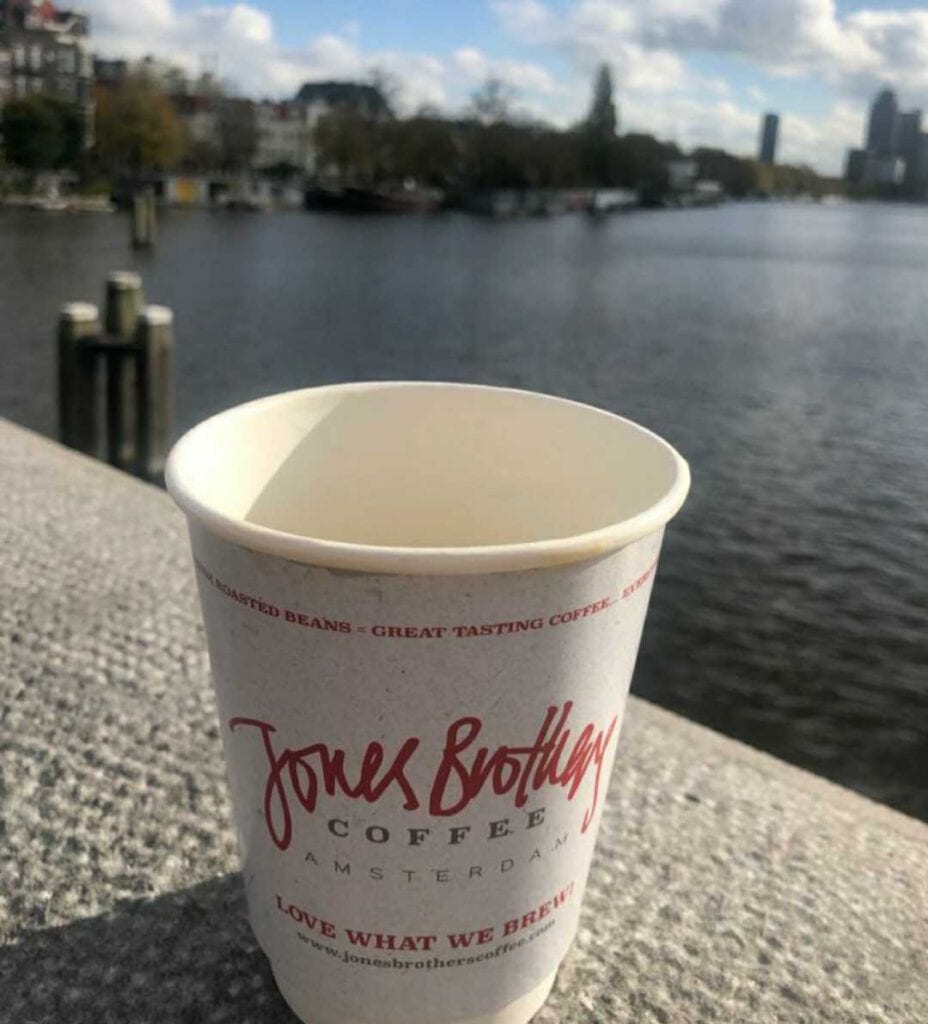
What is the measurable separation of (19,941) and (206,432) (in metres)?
1.12

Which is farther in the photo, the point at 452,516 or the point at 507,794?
the point at 452,516

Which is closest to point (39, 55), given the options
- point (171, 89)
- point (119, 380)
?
point (171, 89)

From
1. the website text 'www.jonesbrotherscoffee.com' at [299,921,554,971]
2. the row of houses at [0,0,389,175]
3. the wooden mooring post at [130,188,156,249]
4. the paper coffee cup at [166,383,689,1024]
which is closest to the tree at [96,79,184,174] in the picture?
the row of houses at [0,0,389,175]

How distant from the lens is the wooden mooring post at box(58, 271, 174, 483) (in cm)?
902

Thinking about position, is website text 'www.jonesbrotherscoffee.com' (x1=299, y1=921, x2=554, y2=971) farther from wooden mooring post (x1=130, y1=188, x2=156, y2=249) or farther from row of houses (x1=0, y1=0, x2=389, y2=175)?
row of houses (x1=0, y1=0, x2=389, y2=175)

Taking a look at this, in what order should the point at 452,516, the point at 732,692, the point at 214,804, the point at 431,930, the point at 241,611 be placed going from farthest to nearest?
the point at 732,692 → the point at 214,804 → the point at 452,516 → the point at 431,930 → the point at 241,611

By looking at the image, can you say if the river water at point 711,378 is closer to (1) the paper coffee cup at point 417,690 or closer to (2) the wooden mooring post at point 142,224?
(2) the wooden mooring post at point 142,224

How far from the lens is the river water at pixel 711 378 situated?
25.1 ft

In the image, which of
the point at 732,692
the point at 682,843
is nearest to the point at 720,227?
the point at 732,692

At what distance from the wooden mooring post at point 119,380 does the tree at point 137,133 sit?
64025mm

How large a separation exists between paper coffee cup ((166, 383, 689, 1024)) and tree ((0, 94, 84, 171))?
217 ft

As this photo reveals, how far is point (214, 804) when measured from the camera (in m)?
2.57

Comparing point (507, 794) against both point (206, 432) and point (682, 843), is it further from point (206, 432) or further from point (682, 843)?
point (682, 843)

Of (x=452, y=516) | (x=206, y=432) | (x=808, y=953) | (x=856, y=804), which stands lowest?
(x=856, y=804)
